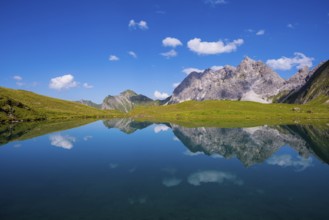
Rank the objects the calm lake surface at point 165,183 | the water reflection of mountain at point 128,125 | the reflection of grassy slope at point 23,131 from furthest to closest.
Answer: the water reflection of mountain at point 128,125
the reflection of grassy slope at point 23,131
the calm lake surface at point 165,183

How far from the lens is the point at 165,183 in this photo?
34.4m

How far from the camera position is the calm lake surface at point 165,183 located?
81.5 feet

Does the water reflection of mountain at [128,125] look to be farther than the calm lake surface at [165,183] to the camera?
Yes

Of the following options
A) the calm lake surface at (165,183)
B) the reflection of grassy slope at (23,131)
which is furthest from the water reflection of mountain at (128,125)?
the calm lake surface at (165,183)

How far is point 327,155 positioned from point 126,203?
4462 centimetres

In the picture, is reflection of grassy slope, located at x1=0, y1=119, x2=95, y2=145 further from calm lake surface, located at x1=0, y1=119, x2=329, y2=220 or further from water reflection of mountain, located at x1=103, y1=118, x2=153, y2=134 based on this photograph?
water reflection of mountain, located at x1=103, y1=118, x2=153, y2=134

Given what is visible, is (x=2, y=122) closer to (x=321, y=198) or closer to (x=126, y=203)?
(x=126, y=203)

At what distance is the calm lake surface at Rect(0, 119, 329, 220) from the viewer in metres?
24.8

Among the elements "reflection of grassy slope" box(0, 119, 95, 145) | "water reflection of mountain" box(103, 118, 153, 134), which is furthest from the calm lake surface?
"water reflection of mountain" box(103, 118, 153, 134)

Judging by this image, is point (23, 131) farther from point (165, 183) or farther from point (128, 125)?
point (165, 183)

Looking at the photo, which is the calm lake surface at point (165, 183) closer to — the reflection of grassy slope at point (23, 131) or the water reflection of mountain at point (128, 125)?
the reflection of grassy slope at point (23, 131)

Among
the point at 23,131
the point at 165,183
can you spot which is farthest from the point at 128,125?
the point at 165,183

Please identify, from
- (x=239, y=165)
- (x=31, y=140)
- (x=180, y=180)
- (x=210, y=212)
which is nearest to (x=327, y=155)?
(x=239, y=165)

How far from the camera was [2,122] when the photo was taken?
134625mm
